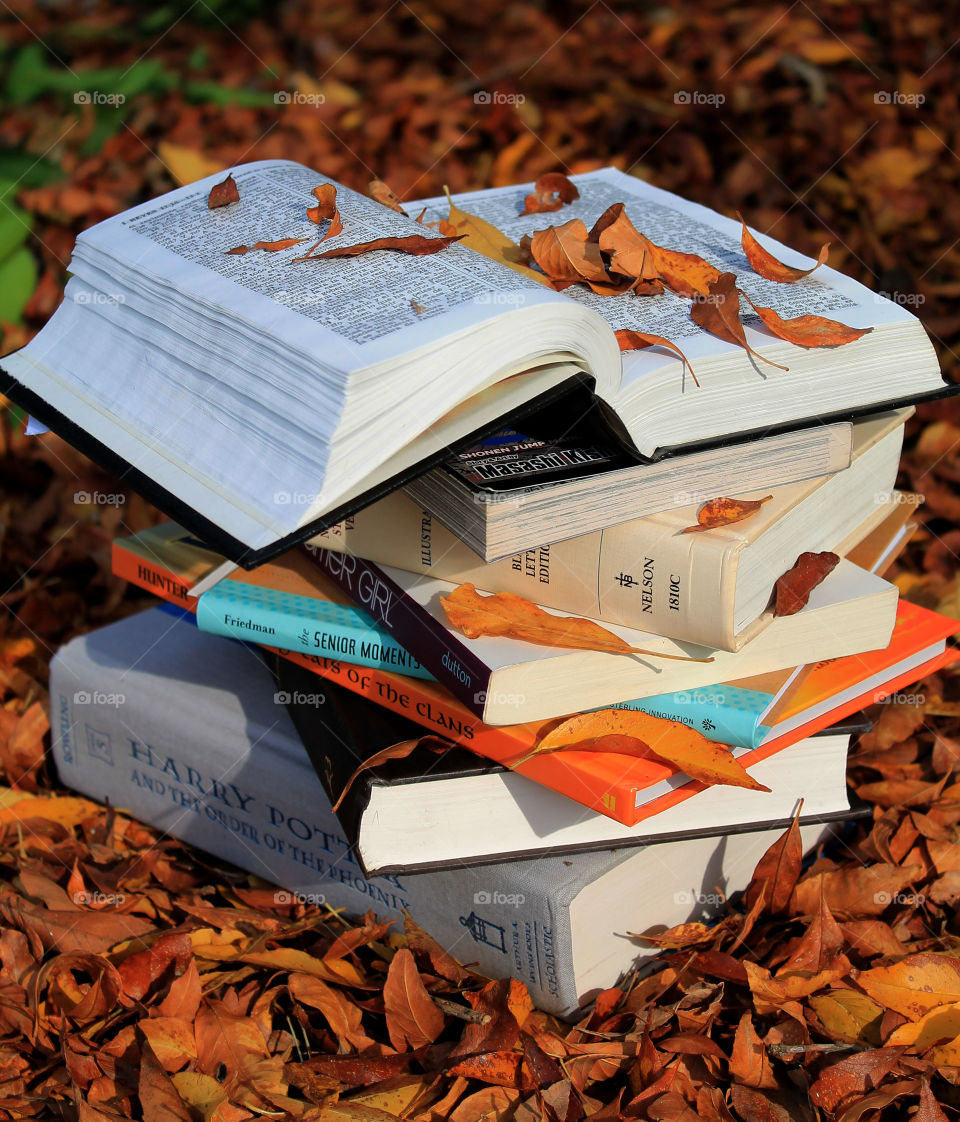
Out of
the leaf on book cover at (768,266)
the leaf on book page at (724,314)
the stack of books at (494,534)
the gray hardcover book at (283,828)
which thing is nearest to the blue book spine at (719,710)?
the stack of books at (494,534)

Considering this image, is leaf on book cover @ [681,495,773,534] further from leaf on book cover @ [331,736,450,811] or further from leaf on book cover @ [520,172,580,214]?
leaf on book cover @ [520,172,580,214]

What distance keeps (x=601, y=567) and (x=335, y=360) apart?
36 centimetres

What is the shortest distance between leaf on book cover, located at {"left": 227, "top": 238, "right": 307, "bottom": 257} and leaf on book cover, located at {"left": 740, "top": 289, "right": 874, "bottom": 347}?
0.47m

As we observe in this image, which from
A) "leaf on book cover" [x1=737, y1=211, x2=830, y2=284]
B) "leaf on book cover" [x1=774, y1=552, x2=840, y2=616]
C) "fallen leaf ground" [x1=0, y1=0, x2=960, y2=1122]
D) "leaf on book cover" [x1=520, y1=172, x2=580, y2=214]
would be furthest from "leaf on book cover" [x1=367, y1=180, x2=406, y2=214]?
"fallen leaf ground" [x1=0, y1=0, x2=960, y2=1122]

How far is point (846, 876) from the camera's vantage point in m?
1.29

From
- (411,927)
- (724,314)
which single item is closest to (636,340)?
(724,314)

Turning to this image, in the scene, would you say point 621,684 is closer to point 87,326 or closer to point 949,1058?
point 949,1058

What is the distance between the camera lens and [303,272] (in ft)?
3.54

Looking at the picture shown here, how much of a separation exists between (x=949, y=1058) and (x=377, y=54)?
9.34ft

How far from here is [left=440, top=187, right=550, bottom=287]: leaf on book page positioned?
4.29 ft

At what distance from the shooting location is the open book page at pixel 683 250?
44.3 inches

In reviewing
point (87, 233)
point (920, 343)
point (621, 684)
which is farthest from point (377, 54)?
point (621, 684)

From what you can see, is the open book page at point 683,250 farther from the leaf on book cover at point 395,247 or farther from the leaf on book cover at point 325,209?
the leaf on book cover at point 325,209

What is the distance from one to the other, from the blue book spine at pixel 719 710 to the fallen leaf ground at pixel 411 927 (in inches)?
8.0
